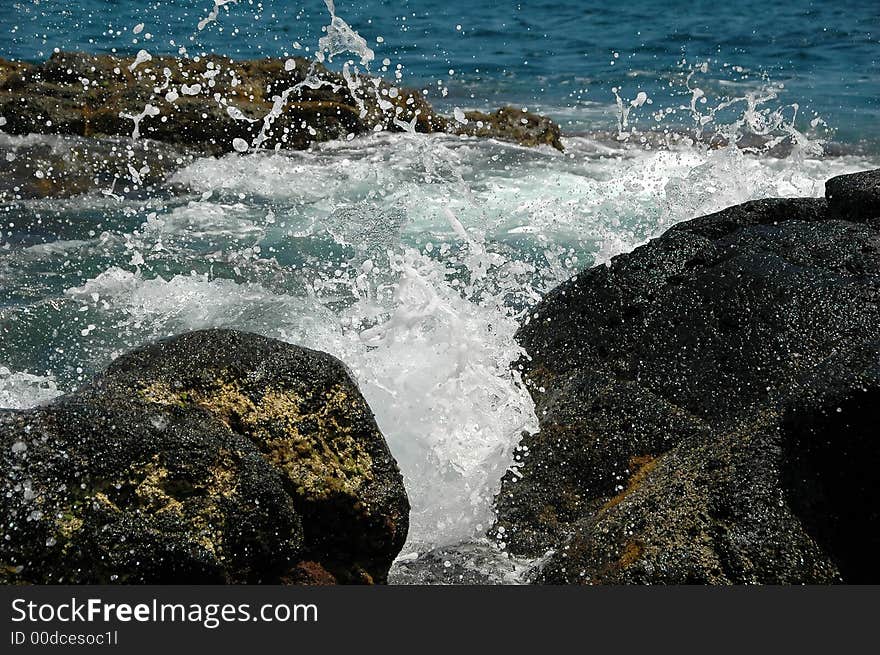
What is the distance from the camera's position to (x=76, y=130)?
1046cm

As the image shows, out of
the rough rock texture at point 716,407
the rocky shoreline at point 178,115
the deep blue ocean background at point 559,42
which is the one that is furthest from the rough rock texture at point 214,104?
the rough rock texture at point 716,407

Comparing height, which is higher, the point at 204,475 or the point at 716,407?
the point at 204,475

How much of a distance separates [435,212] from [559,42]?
38.2ft

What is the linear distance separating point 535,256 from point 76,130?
5522 millimetres

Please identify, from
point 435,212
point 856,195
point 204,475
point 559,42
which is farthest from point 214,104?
point 559,42

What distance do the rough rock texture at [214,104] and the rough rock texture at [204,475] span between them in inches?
302

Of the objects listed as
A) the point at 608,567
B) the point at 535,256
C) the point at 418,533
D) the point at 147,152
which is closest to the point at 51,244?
the point at 147,152

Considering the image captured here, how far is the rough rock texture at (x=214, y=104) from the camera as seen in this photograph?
10562mm

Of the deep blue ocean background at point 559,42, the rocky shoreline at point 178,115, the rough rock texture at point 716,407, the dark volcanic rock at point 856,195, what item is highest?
the dark volcanic rock at point 856,195

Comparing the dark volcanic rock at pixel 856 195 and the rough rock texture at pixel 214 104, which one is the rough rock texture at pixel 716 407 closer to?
the dark volcanic rock at pixel 856 195

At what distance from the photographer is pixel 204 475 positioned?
2.88 m

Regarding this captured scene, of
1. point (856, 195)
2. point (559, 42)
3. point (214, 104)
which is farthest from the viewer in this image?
point (559, 42)

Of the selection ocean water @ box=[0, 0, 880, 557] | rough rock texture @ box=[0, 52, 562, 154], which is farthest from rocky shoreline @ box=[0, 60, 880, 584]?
rough rock texture @ box=[0, 52, 562, 154]

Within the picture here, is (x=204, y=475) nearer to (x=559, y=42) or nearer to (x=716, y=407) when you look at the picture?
(x=716, y=407)
